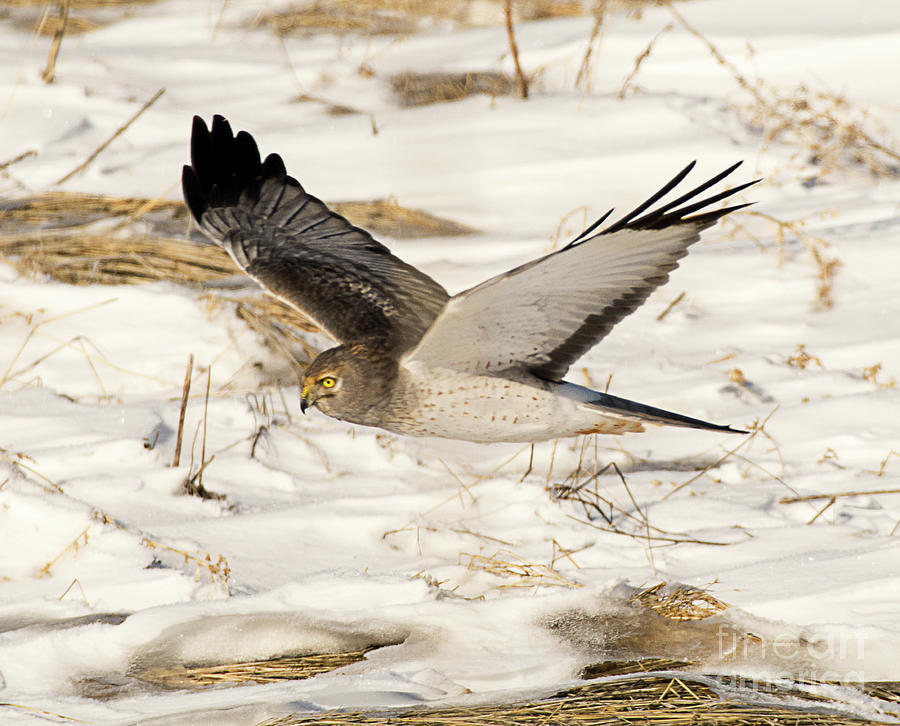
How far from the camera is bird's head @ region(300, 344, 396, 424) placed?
3.56 m

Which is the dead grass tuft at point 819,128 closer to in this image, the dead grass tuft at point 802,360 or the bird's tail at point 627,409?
the dead grass tuft at point 802,360

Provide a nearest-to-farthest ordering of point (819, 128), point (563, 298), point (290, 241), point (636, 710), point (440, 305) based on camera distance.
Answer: point (636, 710) < point (563, 298) < point (440, 305) < point (290, 241) < point (819, 128)

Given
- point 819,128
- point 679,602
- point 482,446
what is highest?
point 819,128

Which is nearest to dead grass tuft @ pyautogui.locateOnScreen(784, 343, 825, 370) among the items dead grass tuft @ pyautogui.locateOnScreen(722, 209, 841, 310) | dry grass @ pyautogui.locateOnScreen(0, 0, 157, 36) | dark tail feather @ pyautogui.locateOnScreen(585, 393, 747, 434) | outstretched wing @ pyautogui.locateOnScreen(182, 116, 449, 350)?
dead grass tuft @ pyautogui.locateOnScreen(722, 209, 841, 310)

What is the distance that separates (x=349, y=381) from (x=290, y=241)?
2.71 feet

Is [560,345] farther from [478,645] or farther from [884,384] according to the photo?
[884,384]

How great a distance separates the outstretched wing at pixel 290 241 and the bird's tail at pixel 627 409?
669 millimetres

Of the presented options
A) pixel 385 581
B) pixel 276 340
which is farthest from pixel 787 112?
pixel 385 581

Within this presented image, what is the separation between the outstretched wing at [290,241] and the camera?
3.93 metres

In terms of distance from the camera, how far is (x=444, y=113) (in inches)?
290

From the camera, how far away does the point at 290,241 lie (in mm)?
4148

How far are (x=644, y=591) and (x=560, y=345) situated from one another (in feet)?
2.68

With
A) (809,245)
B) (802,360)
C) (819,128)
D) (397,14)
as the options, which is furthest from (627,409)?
(397,14)

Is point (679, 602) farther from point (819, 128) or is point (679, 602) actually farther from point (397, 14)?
point (397, 14)
